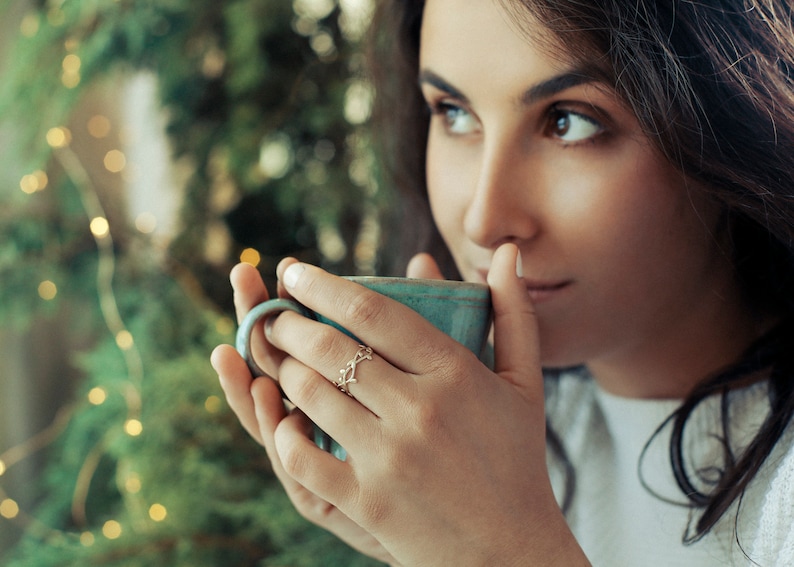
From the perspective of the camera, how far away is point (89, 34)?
1.25 m

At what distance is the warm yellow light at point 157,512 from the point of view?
1186 millimetres

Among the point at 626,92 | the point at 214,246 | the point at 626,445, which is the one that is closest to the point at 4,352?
the point at 214,246

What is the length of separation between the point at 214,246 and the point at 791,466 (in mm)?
1080

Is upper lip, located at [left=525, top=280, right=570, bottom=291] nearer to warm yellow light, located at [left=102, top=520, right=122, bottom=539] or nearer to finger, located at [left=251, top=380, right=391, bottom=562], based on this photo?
finger, located at [left=251, top=380, right=391, bottom=562]

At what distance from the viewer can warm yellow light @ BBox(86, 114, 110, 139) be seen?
173cm

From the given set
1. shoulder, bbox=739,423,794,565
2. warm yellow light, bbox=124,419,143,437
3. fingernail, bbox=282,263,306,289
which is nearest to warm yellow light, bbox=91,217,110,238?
warm yellow light, bbox=124,419,143,437

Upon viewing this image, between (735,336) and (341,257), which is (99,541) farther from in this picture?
(735,336)

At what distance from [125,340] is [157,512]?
0.33 meters

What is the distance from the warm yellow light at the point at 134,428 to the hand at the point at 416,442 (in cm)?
70

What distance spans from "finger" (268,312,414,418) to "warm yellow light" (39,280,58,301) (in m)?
0.91

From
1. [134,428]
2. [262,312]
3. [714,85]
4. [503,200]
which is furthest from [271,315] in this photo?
[134,428]

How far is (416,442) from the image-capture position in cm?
57

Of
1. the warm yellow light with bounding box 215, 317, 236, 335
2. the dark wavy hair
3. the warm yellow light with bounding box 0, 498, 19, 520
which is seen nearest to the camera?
the dark wavy hair

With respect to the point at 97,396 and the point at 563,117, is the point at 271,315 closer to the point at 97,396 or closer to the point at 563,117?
the point at 563,117
